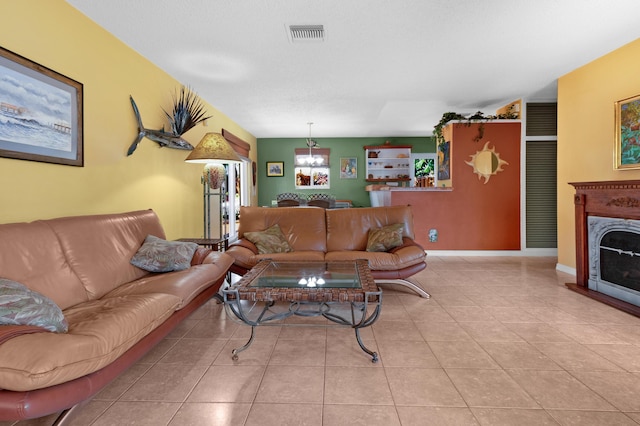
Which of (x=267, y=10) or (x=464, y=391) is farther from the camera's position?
(x=267, y=10)

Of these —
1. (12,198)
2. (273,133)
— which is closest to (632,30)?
(12,198)

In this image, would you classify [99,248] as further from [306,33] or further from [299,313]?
[306,33]

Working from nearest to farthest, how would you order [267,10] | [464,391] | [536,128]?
1. [464,391]
2. [267,10]
3. [536,128]

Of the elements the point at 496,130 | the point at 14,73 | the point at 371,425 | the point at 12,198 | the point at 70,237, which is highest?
the point at 496,130

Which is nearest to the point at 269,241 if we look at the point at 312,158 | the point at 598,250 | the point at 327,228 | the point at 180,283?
the point at 327,228

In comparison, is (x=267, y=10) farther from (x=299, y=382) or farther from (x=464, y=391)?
(x=464, y=391)

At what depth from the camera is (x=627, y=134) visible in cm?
343

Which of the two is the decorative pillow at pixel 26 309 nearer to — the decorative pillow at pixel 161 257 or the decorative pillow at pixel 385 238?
the decorative pillow at pixel 161 257

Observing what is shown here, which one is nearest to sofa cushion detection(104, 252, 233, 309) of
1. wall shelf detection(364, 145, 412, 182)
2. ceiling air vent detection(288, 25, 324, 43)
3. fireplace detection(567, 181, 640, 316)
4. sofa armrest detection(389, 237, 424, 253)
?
sofa armrest detection(389, 237, 424, 253)

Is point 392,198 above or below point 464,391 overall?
above

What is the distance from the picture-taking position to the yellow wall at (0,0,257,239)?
2148mm

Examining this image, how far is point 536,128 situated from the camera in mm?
5492

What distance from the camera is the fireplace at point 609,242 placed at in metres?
3.05

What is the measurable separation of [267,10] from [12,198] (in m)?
2.23
